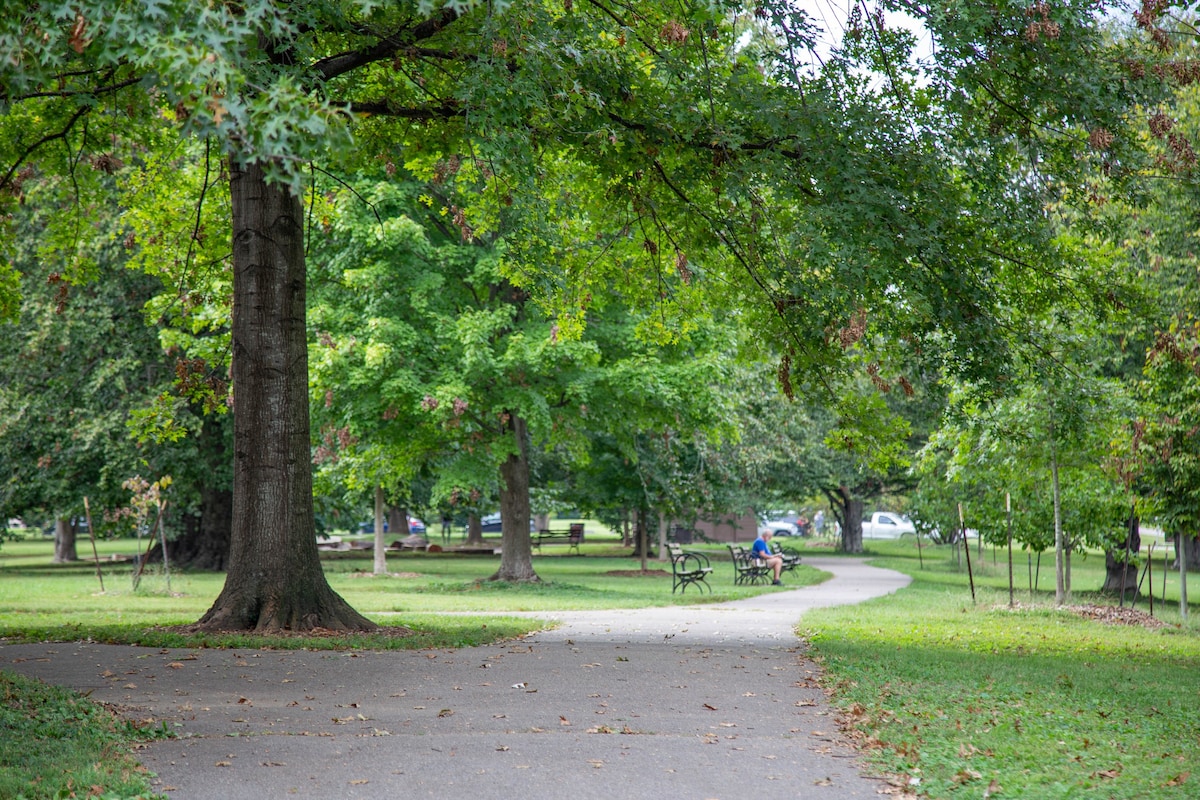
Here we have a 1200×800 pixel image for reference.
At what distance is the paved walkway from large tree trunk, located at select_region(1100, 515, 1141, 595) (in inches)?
478

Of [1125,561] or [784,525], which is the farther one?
[784,525]

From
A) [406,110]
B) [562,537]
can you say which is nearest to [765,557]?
[406,110]

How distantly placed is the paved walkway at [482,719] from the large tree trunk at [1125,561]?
12.1 meters

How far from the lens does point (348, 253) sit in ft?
68.6

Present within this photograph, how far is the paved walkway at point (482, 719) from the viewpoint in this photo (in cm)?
577

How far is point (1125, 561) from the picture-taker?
69.9 feet

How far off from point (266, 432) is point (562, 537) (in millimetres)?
40551

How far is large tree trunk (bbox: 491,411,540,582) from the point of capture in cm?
2466

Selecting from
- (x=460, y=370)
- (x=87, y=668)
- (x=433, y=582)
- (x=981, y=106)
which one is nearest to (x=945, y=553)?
(x=433, y=582)

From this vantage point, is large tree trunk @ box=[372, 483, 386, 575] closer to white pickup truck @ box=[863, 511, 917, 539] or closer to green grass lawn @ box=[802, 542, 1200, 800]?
green grass lawn @ box=[802, 542, 1200, 800]

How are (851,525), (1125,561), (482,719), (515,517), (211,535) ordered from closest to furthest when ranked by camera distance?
(482,719) < (1125,561) < (515,517) < (211,535) < (851,525)

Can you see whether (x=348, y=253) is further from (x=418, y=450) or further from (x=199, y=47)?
(x=199, y=47)

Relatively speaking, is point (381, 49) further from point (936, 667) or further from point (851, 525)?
point (851, 525)

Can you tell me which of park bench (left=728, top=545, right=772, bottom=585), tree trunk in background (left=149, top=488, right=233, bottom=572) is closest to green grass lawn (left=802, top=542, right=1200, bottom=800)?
park bench (left=728, top=545, right=772, bottom=585)
